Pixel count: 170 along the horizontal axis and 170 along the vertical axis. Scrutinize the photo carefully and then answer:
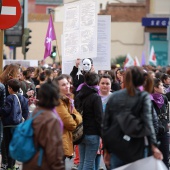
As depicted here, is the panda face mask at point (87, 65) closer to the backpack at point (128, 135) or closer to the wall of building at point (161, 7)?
the backpack at point (128, 135)

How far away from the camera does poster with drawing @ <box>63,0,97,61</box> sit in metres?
15.0

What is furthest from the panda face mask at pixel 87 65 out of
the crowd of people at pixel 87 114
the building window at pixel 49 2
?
the building window at pixel 49 2

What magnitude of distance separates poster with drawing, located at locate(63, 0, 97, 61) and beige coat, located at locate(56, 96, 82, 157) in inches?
187

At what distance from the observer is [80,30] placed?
50.2 feet

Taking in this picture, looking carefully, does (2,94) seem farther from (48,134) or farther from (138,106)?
(48,134)

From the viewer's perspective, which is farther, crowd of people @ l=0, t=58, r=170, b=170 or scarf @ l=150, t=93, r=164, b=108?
scarf @ l=150, t=93, r=164, b=108

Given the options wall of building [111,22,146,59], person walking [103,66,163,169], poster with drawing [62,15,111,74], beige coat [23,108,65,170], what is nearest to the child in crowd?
person walking [103,66,163,169]

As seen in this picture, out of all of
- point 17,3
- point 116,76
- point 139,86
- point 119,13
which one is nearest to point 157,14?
point 119,13

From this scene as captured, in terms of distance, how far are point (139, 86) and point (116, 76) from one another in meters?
10.1

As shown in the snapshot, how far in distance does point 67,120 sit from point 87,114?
143 centimetres

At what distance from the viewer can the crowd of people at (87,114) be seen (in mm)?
7344

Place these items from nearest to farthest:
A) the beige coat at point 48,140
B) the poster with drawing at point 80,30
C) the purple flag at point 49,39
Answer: the beige coat at point 48,140
the poster with drawing at point 80,30
the purple flag at point 49,39

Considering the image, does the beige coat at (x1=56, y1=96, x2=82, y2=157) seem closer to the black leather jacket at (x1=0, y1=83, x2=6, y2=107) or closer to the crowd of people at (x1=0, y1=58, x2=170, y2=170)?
the crowd of people at (x1=0, y1=58, x2=170, y2=170)

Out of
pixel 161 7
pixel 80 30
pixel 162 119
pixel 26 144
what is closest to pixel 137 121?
pixel 26 144
